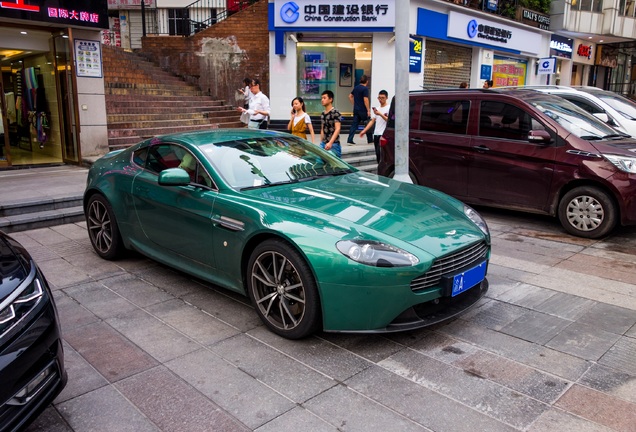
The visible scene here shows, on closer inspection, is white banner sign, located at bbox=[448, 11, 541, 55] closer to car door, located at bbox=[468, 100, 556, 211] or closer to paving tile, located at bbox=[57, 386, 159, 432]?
car door, located at bbox=[468, 100, 556, 211]

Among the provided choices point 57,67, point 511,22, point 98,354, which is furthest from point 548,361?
point 511,22

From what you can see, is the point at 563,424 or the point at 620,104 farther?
the point at 620,104

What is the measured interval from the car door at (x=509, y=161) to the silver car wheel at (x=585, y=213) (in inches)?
14.0

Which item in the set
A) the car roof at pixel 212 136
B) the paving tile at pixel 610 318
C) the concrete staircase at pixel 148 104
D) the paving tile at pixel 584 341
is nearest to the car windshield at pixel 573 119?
the paving tile at pixel 610 318

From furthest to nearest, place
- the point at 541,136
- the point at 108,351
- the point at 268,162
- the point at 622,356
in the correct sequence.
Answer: the point at 541,136
the point at 268,162
the point at 108,351
the point at 622,356

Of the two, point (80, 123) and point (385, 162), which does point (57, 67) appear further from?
point (385, 162)

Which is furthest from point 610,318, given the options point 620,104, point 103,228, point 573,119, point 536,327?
point 620,104

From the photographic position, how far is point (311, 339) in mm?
3801

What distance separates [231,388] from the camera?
3.18 m

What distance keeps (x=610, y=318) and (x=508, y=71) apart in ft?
66.5

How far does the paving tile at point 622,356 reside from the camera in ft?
11.2

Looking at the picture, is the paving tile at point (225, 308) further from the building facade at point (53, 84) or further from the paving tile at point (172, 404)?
the building facade at point (53, 84)

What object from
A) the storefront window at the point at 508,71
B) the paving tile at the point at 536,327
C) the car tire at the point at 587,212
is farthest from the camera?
the storefront window at the point at 508,71

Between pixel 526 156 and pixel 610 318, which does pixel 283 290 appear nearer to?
pixel 610 318
